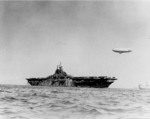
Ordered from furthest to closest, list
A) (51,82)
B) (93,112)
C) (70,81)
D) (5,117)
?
1. (51,82)
2. (70,81)
3. (93,112)
4. (5,117)

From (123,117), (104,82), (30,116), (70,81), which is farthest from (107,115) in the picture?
(70,81)

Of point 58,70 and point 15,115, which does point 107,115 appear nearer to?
point 15,115

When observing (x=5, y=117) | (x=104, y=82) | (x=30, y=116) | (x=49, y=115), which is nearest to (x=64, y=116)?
(x=49, y=115)

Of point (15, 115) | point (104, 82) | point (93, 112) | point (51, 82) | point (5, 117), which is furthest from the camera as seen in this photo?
point (51, 82)

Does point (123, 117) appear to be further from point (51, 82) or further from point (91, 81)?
point (51, 82)

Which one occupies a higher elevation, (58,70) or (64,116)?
(58,70)

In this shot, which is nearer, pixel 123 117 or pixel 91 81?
pixel 123 117
